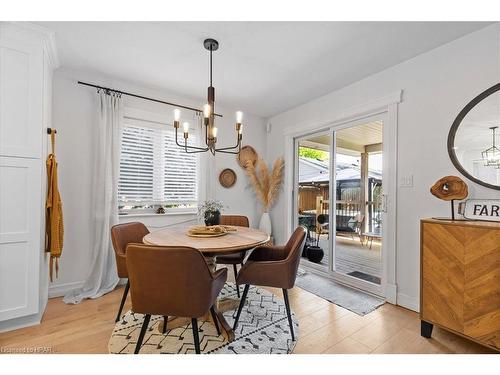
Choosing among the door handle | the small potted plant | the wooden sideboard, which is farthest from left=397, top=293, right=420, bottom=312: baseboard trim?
the small potted plant

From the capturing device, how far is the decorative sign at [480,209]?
1.90 meters

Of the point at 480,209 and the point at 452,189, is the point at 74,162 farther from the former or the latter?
the point at 480,209

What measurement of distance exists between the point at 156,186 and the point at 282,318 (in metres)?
2.29

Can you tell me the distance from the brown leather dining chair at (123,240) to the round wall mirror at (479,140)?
9.70ft

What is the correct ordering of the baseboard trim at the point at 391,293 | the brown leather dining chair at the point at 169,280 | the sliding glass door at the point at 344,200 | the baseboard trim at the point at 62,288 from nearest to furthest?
1. the brown leather dining chair at the point at 169,280
2. the baseboard trim at the point at 391,293
3. the baseboard trim at the point at 62,288
4. the sliding glass door at the point at 344,200

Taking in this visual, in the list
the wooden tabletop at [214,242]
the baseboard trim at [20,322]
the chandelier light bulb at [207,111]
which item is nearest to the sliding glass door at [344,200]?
the wooden tabletop at [214,242]

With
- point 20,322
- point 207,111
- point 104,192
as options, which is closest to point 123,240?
point 104,192

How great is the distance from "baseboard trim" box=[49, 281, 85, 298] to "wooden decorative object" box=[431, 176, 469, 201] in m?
3.78

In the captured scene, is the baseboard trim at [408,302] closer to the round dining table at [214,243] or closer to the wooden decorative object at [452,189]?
the wooden decorative object at [452,189]

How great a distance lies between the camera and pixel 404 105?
8.22ft

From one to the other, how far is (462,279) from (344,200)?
65.0 inches

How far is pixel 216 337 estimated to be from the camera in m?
1.89
